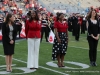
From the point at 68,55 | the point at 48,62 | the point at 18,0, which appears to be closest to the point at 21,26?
the point at 68,55

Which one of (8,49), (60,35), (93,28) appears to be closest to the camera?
(8,49)

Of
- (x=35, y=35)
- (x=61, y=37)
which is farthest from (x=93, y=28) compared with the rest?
(x=35, y=35)

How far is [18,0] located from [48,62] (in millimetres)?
28327

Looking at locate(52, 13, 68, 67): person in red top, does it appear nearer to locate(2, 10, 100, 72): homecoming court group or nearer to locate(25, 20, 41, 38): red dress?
locate(2, 10, 100, 72): homecoming court group

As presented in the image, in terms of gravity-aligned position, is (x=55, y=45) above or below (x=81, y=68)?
above

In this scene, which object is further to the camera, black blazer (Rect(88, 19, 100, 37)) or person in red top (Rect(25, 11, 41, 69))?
black blazer (Rect(88, 19, 100, 37))

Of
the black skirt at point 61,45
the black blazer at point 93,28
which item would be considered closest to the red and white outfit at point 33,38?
the black skirt at point 61,45

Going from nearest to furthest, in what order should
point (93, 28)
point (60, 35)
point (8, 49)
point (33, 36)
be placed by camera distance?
1. point (8, 49)
2. point (33, 36)
3. point (60, 35)
4. point (93, 28)

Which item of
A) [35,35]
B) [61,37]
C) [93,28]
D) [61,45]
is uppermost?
[93,28]

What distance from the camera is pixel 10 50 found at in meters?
9.93

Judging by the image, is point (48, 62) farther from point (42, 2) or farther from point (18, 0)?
point (42, 2)

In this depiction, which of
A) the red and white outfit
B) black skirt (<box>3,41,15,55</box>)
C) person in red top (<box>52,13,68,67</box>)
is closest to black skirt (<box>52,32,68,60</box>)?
person in red top (<box>52,13,68,67</box>)

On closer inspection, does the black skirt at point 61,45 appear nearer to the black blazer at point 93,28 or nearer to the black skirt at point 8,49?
the black blazer at point 93,28

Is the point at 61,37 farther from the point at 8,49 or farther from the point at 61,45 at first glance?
the point at 8,49
